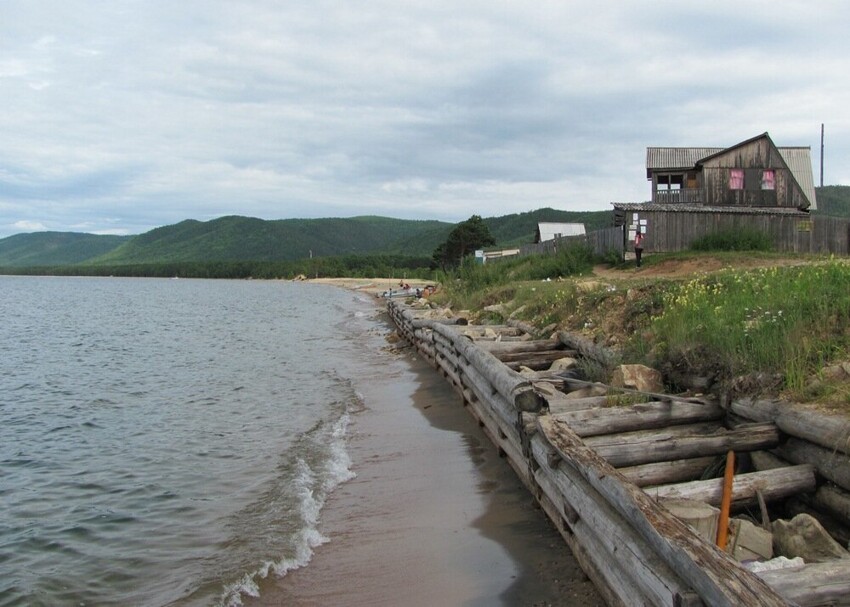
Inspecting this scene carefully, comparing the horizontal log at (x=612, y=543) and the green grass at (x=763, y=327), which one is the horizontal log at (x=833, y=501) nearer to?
the green grass at (x=763, y=327)

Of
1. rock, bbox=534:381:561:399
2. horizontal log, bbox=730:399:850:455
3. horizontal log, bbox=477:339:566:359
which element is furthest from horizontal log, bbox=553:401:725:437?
horizontal log, bbox=477:339:566:359

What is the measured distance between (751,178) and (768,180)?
94cm

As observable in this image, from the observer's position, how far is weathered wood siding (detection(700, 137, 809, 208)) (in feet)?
119

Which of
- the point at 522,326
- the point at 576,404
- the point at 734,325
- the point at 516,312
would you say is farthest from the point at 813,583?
the point at 516,312

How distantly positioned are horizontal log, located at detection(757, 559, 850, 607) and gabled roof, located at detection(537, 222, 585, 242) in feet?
179

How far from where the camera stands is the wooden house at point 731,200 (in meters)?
24.4

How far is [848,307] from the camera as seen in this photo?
6.61 metres

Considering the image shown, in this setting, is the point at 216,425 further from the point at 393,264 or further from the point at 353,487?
the point at 393,264

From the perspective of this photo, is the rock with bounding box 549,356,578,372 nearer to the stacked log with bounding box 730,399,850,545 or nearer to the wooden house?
the stacked log with bounding box 730,399,850,545

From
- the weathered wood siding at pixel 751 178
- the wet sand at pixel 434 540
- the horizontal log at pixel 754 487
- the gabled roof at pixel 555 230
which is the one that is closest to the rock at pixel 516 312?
the wet sand at pixel 434 540

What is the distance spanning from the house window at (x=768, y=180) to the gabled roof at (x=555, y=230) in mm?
21248

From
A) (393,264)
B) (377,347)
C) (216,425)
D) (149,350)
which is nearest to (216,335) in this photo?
(149,350)

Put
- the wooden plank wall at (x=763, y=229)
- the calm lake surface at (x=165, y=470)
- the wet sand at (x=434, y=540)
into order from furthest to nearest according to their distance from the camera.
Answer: the wooden plank wall at (x=763, y=229), the calm lake surface at (x=165, y=470), the wet sand at (x=434, y=540)

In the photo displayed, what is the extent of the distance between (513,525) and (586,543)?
56.8 inches
